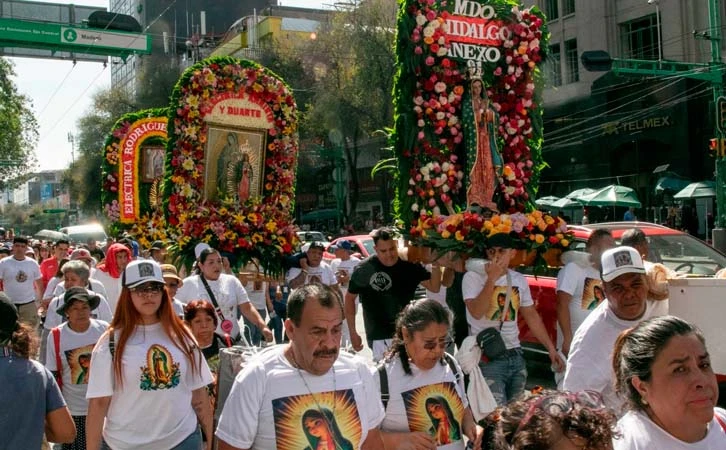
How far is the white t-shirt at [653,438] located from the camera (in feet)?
8.80

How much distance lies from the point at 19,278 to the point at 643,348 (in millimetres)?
10323

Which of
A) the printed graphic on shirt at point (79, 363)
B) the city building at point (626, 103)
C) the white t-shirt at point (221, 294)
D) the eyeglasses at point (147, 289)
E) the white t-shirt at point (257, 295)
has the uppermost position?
the city building at point (626, 103)

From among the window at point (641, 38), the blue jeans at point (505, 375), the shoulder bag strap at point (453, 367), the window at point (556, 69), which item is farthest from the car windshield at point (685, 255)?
the window at point (556, 69)

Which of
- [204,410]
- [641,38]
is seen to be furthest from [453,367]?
[641,38]

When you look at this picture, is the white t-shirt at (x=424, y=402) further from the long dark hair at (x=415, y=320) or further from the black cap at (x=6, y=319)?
the black cap at (x=6, y=319)

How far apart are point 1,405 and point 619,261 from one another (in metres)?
3.08

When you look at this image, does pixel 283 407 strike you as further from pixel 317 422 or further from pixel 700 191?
pixel 700 191

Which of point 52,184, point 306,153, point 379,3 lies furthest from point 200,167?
point 52,184

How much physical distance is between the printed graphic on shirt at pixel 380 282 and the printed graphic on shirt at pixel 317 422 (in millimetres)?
3438

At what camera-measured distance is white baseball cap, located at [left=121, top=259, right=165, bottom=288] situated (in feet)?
14.4

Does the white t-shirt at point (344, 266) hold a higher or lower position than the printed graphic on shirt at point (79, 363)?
higher

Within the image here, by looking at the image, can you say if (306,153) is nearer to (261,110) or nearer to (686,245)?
(261,110)

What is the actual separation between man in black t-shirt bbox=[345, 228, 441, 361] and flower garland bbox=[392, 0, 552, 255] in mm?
1278

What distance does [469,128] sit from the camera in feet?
28.9
